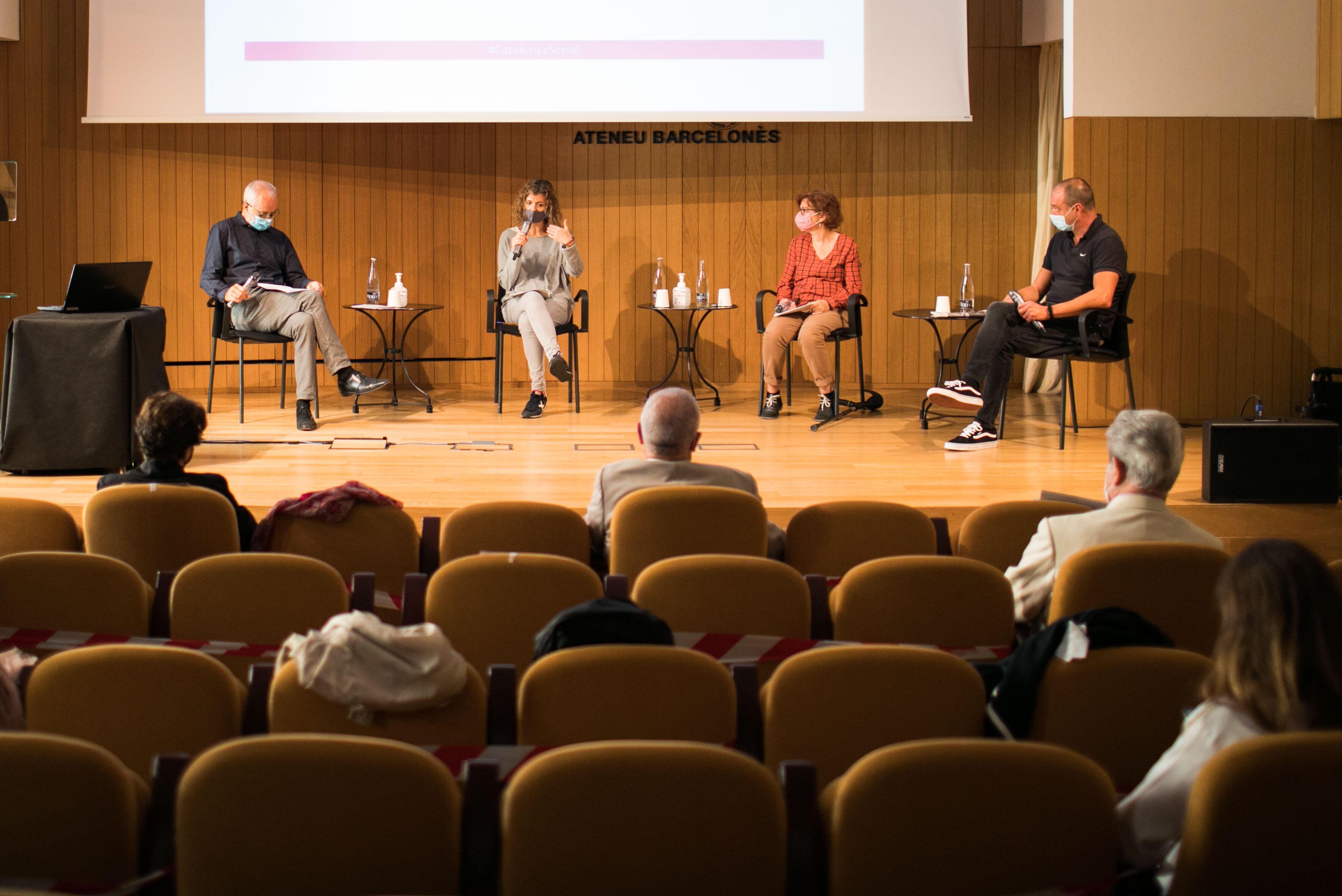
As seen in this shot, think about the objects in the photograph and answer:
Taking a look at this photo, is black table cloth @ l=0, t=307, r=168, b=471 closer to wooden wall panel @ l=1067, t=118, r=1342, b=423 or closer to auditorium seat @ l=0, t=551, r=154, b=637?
auditorium seat @ l=0, t=551, r=154, b=637

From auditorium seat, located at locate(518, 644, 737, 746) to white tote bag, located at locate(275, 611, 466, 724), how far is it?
0.46 ft

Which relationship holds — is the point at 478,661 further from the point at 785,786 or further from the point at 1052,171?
the point at 1052,171

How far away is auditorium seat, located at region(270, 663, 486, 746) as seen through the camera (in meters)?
1.74

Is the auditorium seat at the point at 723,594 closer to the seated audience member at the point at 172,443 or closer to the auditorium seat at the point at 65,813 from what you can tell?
the auditorium seat at the point at 65,813

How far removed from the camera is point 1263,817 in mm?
1374

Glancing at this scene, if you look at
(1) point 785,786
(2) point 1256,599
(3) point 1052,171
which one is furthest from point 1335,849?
(3) point 1052,171


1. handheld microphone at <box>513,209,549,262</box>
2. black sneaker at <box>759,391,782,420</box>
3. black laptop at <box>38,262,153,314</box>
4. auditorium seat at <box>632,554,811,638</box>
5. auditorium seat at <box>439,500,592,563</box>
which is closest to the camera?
auditorium seat at <box>632,554,811,638</box>

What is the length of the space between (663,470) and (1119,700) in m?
1.45

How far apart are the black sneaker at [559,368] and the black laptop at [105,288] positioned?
1.98m

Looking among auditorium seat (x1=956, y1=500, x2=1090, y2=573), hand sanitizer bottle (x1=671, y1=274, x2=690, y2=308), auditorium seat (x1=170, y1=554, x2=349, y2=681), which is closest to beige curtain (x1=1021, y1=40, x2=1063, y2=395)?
hand sanitizer bottle (x1=671, y1=274, x2=690, y2=308)

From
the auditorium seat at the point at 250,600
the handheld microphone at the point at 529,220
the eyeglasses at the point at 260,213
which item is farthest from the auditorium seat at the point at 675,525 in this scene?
the eyeglasses at the point at 260,213

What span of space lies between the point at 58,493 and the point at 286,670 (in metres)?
3.06

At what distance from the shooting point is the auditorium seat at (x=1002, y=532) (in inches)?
117

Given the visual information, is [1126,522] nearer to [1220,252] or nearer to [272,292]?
[1220,252]
